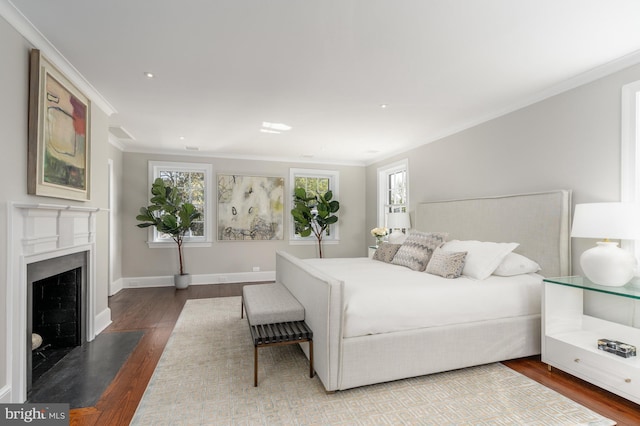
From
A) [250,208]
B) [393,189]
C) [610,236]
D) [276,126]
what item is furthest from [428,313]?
[250,208]

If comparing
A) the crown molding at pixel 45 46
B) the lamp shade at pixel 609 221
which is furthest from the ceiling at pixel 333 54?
the lamp shade at pixel 609 221

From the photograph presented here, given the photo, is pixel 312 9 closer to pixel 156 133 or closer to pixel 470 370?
pixel 470 370

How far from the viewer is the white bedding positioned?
2.26 m

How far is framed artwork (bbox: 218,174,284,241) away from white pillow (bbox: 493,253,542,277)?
4.16 m

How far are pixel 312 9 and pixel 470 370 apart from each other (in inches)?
111

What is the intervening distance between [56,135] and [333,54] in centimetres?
221

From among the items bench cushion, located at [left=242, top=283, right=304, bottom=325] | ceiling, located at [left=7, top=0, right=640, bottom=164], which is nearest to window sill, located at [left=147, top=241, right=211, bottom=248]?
ceiling, located at [left=7, top=0, right=640, bottom=164]

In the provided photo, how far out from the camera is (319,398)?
2129 millimetres

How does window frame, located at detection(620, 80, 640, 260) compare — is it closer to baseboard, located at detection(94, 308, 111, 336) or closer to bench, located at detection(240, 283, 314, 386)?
bench, located at detection(240, 283, 314, 386)

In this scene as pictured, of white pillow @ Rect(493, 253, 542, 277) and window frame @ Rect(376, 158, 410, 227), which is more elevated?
window frame @ Rect(376, 158, 410, 227)

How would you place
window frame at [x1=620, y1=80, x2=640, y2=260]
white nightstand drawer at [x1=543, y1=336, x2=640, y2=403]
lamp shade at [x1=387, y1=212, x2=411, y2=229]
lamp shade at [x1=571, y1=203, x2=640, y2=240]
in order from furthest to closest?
lamp shade at [x1=387, y1=212, x2=411, y2=229] → window frame at [x1=620, y1=80, x2=640, y2=260] → lamp shade at [x1=571, y1=203, x2=640, y2=240] → white nightstand drawer at [x1=543, y1=336, x2=640, y2=403]

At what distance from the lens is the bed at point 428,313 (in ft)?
7.16

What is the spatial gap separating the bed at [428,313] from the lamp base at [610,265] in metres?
0.50

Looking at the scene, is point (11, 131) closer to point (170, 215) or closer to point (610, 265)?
point (170, 215)
